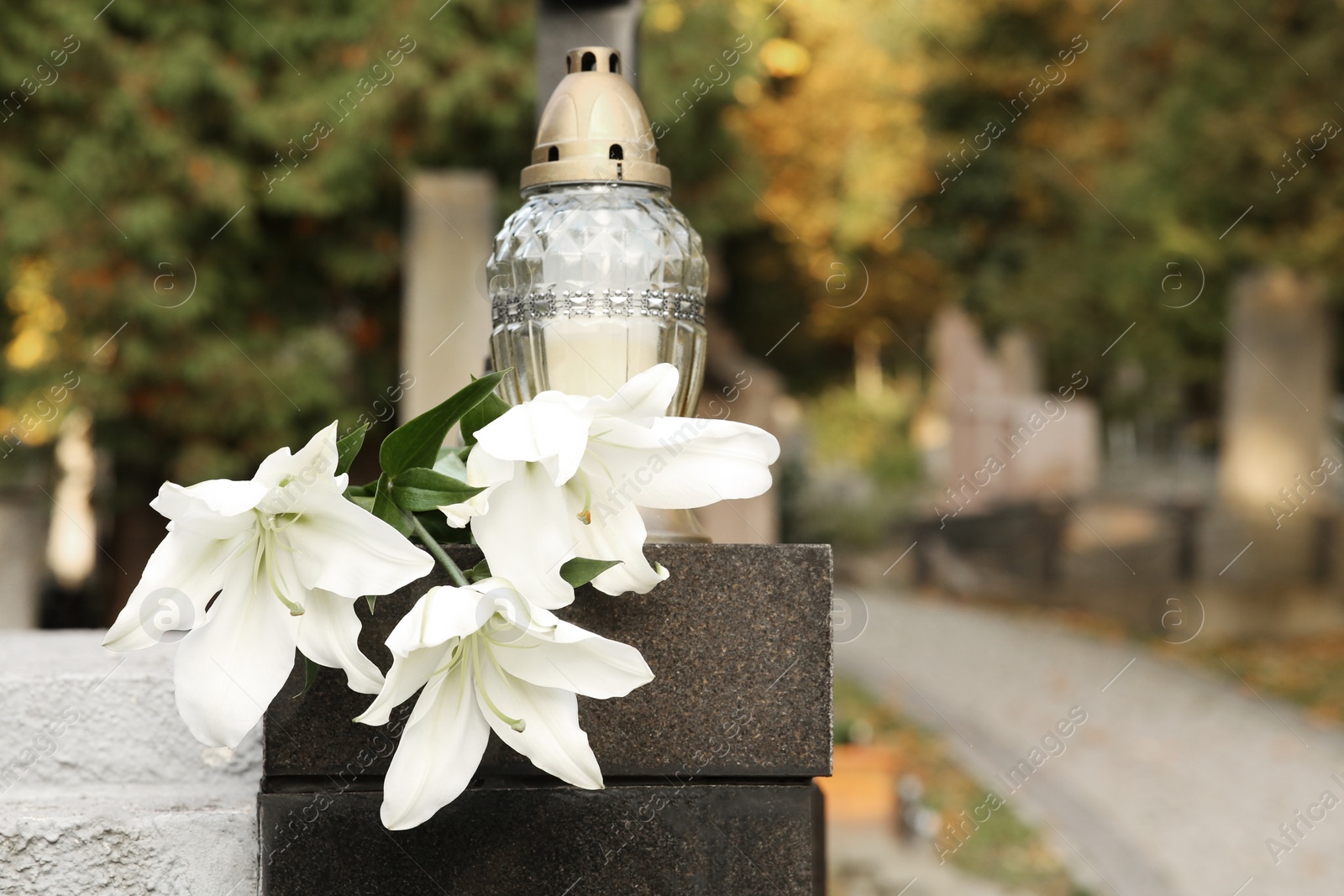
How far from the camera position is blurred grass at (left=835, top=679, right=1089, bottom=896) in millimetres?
5379

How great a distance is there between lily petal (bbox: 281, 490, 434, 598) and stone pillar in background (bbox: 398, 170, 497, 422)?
15.0 ft

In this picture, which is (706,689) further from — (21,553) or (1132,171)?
(1132,171)

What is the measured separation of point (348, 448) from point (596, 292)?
410 mm

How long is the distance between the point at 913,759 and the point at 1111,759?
1.17 metres

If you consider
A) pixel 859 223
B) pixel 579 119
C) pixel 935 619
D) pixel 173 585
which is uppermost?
pixel 859 223

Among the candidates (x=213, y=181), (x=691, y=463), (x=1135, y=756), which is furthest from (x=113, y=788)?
(x=1135, y=756)

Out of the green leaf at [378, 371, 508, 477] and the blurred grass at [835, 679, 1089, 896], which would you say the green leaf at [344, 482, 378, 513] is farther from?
the blurred grass at [835, 679, 1089, 896]

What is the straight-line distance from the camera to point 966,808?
637cm

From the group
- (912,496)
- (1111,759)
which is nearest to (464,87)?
(1111,759)

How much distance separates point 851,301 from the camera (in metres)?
11.4

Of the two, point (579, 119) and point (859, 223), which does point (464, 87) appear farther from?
point (859, 223)

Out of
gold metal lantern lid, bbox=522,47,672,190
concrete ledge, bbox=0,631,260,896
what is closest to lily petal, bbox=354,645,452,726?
concrete ledge, bbox=0,631,260,896

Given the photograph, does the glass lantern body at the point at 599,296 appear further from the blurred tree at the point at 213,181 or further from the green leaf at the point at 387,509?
the blurred tree at the point at 213,181

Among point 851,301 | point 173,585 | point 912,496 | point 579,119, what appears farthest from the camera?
point 912,496
